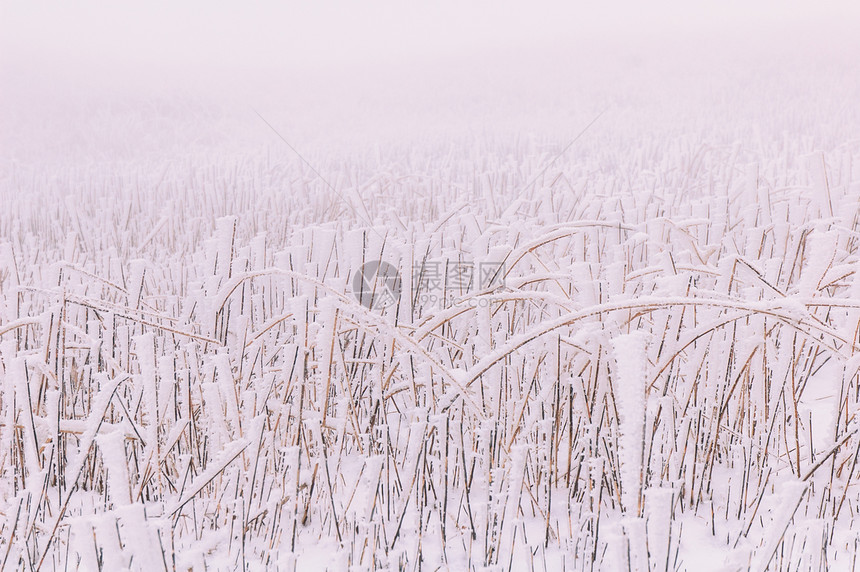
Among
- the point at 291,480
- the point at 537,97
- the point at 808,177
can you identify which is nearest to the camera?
the point at 291,480

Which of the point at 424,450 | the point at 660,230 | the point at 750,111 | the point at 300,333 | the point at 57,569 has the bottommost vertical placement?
the point at 57,569

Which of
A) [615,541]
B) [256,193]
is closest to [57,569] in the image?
[615,541]

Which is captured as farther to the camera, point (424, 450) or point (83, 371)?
point (83, 371)

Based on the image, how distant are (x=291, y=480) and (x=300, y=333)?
0.64 ft

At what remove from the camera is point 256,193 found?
4066 mm

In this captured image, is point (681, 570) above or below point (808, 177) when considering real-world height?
below

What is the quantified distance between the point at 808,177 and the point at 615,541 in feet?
11.0

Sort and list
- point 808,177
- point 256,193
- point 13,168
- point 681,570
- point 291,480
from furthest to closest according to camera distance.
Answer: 1. point 13,168
2. point 256,193
3. point 808,177
4. point 291,480
5. point 681,570

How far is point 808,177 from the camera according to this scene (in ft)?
10.9

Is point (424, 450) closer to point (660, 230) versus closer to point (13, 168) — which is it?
point (660, 230)

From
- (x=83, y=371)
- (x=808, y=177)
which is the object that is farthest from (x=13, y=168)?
(x=808, y=177)

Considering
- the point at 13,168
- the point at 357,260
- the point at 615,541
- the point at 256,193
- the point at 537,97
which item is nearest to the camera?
the point at 615,541

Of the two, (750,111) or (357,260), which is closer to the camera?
(357,260)

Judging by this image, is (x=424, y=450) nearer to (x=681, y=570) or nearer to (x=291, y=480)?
(x=291, y=480)
